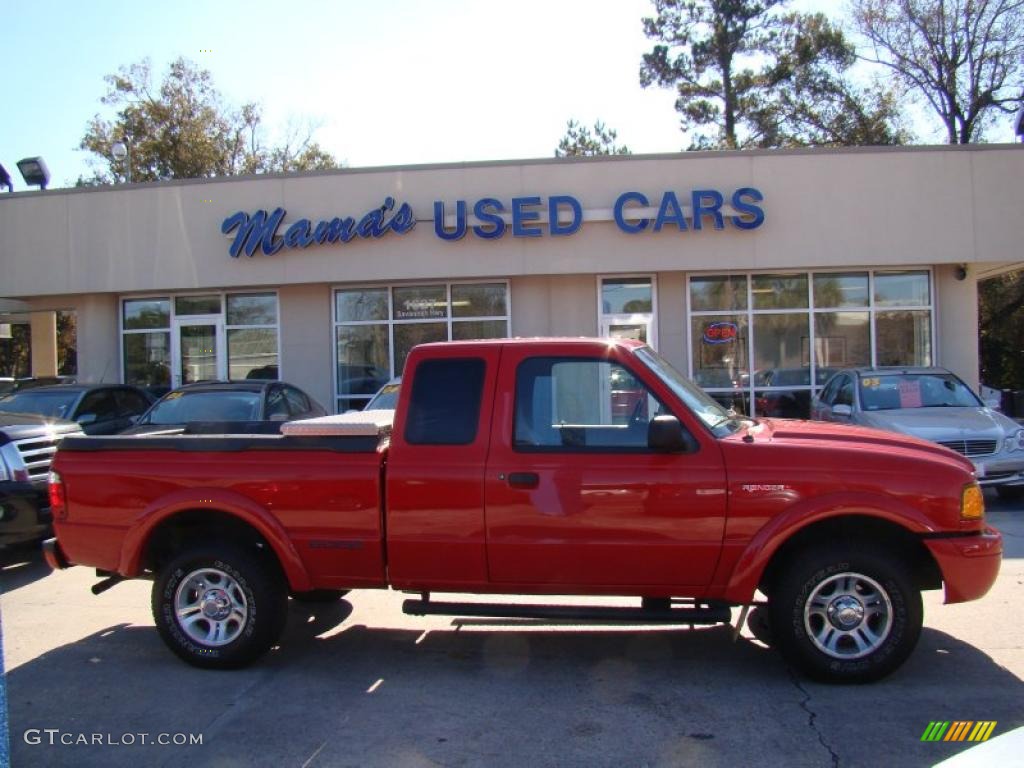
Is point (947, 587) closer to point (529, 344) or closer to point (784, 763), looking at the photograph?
point (784, 763)

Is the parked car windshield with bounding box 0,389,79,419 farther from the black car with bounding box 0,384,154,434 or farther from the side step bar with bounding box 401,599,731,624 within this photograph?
the side step bar with bounding box 401,599,731,624

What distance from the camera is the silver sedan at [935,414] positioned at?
9.61 meters

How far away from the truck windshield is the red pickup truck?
24 mm

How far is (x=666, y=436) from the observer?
14.9 ft

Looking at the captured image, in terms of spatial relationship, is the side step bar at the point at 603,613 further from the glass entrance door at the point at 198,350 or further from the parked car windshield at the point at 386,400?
the glass entrance door at the point at 198,350

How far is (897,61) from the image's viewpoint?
27.7 meters

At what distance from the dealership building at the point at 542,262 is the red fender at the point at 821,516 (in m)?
10.6

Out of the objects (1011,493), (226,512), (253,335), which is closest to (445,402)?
(226,512)

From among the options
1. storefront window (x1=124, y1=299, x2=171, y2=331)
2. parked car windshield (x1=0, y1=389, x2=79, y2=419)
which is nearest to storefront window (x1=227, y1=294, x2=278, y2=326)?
storefront window (x1=124, y1=299, x2=171, y2=331)

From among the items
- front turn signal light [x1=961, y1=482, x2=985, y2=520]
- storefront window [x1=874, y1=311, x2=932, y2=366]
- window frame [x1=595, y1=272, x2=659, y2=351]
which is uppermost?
window frame [x1=595, y1=272, x2=659, y2=351]

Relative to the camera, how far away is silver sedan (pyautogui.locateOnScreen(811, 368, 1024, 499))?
9609 mm

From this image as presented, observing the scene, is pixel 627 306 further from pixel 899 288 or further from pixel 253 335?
pixel 253 335

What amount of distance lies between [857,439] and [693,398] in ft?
3.19

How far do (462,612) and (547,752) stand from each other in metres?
1.11
